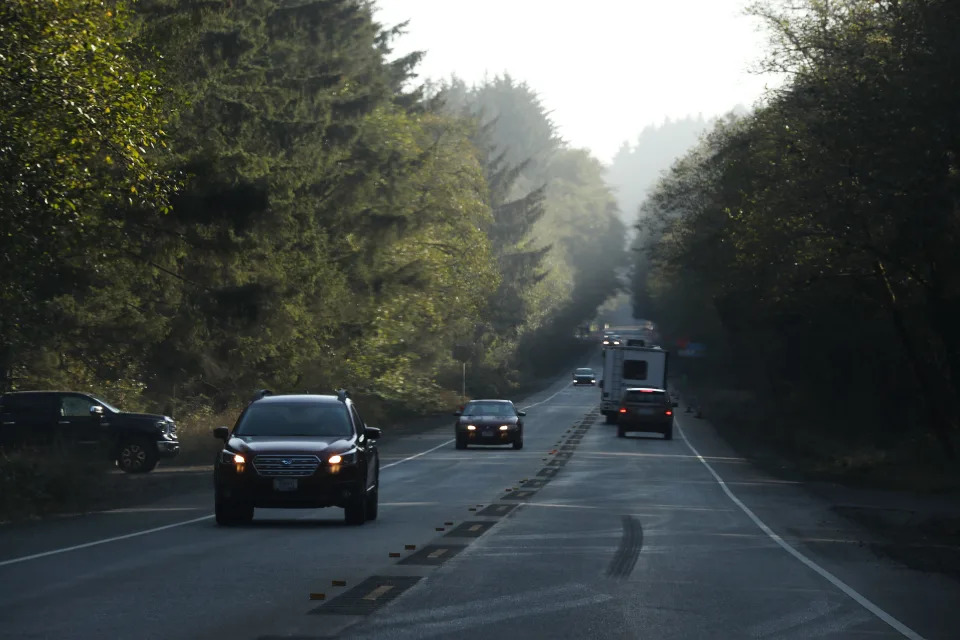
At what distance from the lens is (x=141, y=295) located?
40344 millimetres

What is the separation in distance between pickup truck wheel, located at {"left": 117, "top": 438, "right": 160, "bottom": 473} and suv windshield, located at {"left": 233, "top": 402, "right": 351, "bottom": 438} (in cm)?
1288

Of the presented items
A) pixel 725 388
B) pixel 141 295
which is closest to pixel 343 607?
pixel 141 295

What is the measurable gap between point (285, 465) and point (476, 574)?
216 inches

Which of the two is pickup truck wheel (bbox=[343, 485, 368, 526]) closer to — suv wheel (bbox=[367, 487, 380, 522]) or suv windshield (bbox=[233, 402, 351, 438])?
suv wheel (bbox=[367, 487, 380, 522])

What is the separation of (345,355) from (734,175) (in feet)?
51.9

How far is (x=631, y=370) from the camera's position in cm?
6412

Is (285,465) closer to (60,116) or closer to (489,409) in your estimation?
(60,116)

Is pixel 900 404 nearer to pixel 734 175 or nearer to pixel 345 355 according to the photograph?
pixel 734 175

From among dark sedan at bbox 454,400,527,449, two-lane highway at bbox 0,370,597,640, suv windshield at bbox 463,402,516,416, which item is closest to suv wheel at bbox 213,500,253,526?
two-lane highway at bbox 0,370,597,640

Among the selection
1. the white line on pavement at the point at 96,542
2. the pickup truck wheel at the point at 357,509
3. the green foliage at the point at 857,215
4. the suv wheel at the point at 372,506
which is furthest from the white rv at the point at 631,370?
the pickup truck wheel at the point at 357,509

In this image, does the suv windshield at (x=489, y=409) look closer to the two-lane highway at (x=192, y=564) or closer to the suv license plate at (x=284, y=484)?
the two-lane highway at (x=192, y=564)

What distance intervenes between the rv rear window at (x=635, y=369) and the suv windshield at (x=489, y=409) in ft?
60.8

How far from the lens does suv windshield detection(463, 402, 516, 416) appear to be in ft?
150

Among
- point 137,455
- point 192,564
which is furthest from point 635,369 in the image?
point 192,564
